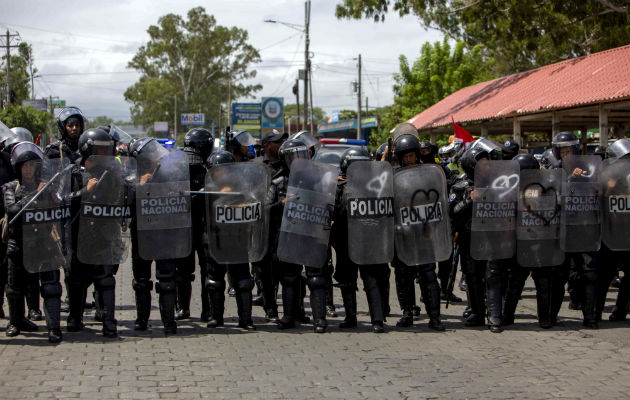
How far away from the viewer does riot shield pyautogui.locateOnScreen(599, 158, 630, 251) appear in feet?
23.3

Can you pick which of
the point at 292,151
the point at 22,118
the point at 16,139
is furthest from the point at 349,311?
the point at 22,118

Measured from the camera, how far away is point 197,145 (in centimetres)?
745

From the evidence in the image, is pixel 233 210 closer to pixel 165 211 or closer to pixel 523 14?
pixel 165 211

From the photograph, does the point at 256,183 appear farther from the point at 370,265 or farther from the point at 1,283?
the point at 1,283

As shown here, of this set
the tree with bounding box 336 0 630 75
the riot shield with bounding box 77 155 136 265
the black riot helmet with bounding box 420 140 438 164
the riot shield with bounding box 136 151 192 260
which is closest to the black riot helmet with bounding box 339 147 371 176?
the riot shield with bounding box 136 151 192 260

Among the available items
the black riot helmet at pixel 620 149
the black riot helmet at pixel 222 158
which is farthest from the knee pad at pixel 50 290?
the black riot helmet at pixel 620 149

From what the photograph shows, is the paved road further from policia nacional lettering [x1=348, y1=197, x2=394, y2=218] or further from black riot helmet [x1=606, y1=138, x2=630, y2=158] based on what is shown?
black riot helmet [x1=606, y1=138, x2=630, y2=158]

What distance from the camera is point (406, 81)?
40.9 metres

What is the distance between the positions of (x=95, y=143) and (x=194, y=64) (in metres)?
53.1

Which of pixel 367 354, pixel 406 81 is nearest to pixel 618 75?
pixel 367 354

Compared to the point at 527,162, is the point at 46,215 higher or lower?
lower

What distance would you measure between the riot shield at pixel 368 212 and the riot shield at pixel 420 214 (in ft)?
0.44

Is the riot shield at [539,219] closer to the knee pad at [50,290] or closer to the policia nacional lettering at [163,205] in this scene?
the policia nacional lettering at [163,205]

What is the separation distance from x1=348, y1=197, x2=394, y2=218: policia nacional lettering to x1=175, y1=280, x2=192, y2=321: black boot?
184cm
